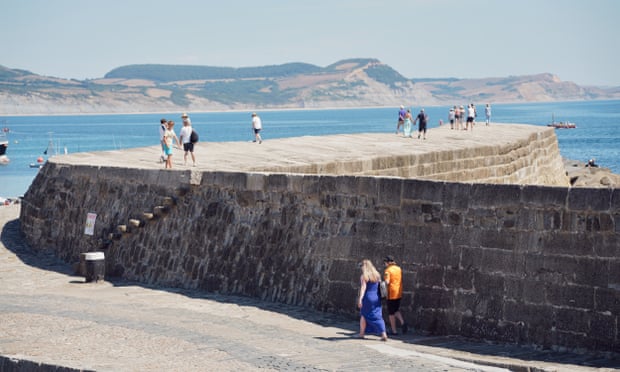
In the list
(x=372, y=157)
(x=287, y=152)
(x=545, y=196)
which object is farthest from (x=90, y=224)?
(x=545, y=196)

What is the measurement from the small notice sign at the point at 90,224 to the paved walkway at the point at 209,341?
3650mm

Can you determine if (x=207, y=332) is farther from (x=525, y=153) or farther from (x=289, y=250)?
(x=525, y=153)

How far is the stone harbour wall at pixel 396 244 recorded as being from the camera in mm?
10859

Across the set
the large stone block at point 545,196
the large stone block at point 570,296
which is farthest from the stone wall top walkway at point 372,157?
the large stone block at point 570,296

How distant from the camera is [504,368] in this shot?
10062mm

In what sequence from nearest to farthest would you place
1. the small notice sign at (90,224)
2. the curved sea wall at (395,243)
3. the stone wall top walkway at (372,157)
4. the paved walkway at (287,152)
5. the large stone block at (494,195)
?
the curved sea wall at (395,243) < the large stone block at (494,195) < the small notice sign at (90,224) < the paved walkway at (287,152) < the stone wall top walkway at (372,157)

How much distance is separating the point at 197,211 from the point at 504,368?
773 cm

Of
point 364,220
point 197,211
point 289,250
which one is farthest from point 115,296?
point 364,220

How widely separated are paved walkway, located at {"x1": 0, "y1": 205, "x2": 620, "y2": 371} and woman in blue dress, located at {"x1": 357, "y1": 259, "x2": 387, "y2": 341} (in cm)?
17

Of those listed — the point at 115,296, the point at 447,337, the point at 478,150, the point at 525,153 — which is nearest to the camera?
the point at 447,337

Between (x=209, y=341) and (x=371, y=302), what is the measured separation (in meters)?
2.04

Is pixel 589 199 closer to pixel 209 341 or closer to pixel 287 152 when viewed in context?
pixel 209 341

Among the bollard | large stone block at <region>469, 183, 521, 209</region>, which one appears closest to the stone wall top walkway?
the bollard

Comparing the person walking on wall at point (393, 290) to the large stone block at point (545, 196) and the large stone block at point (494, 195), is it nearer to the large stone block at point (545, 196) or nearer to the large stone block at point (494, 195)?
the large stone block at point (494, 195)
